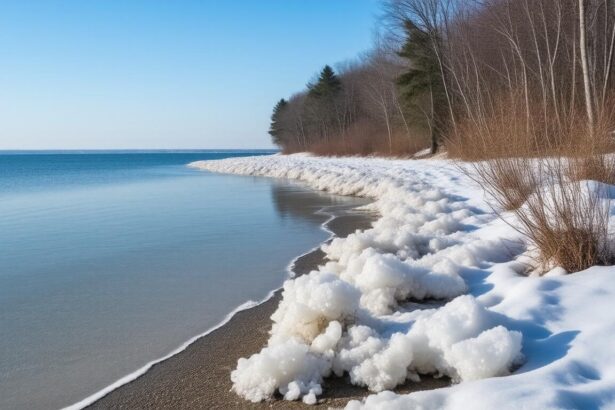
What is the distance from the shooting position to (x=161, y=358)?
369cm

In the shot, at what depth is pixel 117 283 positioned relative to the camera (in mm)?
5766

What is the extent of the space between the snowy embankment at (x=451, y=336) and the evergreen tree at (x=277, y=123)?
2299 inches

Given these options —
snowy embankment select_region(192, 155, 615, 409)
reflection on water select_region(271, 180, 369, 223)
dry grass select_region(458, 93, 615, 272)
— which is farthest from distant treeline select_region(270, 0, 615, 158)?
reflection on water select_region(271, 180, 369, 223)

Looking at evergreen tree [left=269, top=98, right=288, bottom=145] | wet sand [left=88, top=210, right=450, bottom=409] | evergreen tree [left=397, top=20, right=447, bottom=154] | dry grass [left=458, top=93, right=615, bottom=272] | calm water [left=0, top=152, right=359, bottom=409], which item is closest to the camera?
wet sand [left=88, top=210, right=450, bottom=409]

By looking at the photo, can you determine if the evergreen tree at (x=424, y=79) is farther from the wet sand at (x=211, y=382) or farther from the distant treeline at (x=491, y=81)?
the wet sand at (x=211, y=382)

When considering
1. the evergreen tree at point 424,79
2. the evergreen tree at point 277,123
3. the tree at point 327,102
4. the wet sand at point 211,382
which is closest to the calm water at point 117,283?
the wet sand at point 211,382

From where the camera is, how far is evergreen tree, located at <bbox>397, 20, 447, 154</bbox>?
79.8 feet

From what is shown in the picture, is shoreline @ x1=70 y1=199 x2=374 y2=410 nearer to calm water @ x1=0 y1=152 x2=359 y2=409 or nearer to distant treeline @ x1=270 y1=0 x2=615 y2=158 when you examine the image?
calm water @ x1=0 y1=152 x2=359 y2=409

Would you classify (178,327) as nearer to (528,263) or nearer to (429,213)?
(528,263)

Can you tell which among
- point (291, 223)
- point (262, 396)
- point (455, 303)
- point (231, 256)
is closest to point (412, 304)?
point (455, 303)

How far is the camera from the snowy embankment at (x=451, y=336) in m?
2.40

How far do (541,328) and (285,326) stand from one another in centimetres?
163

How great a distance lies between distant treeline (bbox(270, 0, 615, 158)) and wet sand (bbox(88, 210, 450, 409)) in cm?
294

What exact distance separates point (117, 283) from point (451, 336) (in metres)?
4.14
